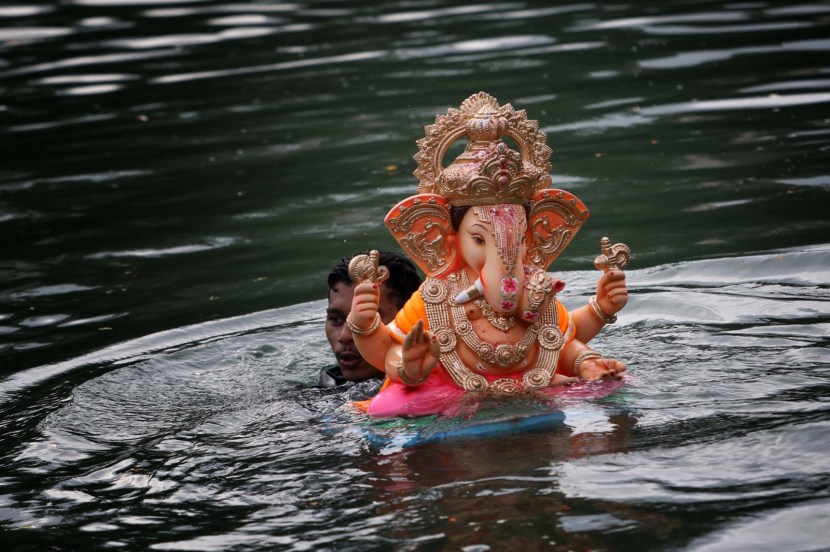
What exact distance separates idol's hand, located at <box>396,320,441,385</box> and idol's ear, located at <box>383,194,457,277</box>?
53 cm

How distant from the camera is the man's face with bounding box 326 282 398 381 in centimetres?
699

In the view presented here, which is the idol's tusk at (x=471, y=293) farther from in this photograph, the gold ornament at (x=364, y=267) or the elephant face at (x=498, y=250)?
the gold ornament at (x=364, y=267)

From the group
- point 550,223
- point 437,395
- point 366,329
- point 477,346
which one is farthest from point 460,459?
point 550,223

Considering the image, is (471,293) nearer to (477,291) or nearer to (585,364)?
(477,291)

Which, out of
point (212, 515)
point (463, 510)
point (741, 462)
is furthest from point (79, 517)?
Answer: point (741, 462)

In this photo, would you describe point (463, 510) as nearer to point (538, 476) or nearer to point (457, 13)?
point (538, 476)

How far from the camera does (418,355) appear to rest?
5.76 metres

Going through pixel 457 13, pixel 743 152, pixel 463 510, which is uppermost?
pixel 457 13

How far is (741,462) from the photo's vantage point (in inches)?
205

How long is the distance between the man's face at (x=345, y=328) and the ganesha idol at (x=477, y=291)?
734 mm

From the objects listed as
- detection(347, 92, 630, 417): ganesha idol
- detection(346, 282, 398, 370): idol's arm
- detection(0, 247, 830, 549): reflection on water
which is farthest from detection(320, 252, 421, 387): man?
detection(346, 282, 398, 370): idol's arm

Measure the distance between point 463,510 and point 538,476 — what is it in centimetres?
43

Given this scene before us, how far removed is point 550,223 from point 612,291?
19.3 inches

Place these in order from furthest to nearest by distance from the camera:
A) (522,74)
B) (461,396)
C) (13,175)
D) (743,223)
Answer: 1. (522,74)
2. (13,175)
3. (743,223)
4. (461,396)
